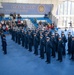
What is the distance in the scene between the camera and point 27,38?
1573cm

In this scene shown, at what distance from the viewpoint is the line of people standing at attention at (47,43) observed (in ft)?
40.4

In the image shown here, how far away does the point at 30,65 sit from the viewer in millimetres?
11883

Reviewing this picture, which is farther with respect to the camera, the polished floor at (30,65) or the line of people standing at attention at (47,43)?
the line of people standing at attention at (47,43)

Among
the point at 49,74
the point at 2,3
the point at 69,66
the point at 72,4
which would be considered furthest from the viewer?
the point at 72,4

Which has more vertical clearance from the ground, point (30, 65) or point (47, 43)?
point (47, 43)

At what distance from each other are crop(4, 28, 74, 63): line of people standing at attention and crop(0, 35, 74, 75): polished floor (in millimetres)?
478

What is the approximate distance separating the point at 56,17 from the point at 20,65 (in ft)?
59.7

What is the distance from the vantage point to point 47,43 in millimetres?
11977

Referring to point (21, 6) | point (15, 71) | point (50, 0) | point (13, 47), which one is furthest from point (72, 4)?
point (15, 71)

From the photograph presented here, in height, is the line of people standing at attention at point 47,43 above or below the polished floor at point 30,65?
above

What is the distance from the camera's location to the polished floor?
10.7 metres

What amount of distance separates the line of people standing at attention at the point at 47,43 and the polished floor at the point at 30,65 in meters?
0.48

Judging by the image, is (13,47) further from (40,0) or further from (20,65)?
(40,0)

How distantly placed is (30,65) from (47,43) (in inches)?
65.1
